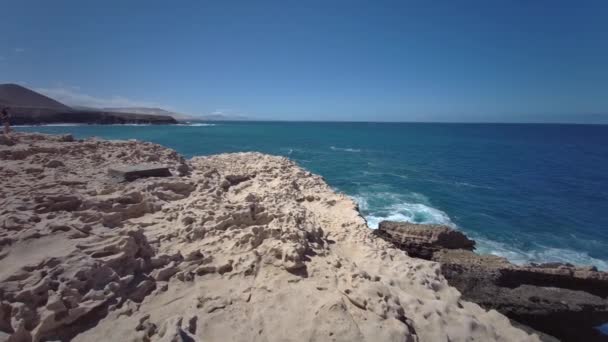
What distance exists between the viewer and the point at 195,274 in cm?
486

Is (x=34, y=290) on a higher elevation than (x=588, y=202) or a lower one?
higher

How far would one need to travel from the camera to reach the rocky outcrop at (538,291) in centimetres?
772

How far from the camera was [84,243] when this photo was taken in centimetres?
473

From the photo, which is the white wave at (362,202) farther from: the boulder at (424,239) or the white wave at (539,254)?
the boulder at (424,239)

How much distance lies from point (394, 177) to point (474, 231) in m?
11.0

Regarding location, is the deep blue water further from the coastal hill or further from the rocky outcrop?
the coastal hill

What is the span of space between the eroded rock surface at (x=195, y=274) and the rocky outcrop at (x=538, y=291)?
9.37 ft

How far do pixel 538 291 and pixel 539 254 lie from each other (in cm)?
607

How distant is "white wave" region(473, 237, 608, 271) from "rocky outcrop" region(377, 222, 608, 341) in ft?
11.5

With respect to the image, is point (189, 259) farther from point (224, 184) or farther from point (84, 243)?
point (224, 184)

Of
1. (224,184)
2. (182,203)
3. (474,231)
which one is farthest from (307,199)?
(474,231)

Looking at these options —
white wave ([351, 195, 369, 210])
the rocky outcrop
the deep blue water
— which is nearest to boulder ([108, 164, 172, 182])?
the rocky outcrop

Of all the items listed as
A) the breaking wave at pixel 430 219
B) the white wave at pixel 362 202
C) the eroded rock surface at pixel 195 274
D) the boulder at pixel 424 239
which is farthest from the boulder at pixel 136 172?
the white wave at pixel 362 202

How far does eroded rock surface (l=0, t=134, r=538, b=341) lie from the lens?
12.0ft
